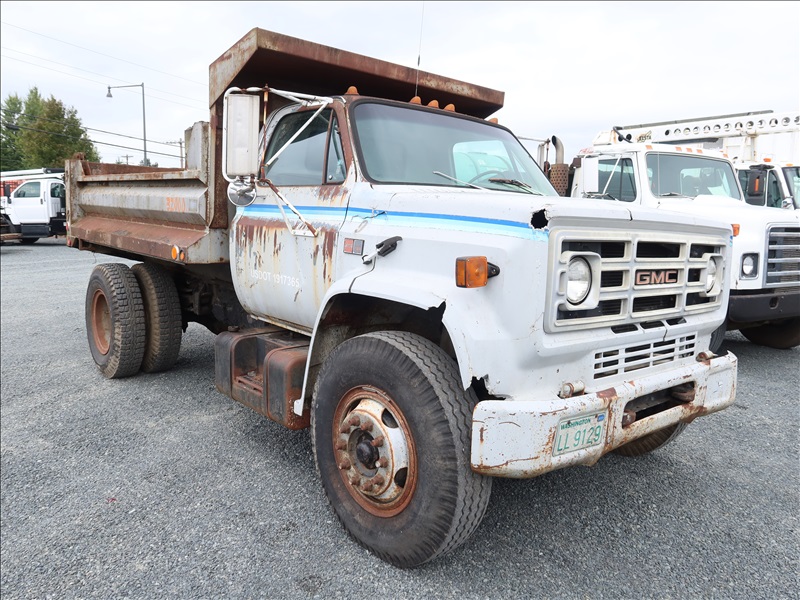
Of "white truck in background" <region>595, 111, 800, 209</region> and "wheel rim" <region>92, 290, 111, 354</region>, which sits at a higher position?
"white truck in background" <region>595, 111, 800, 209</region>

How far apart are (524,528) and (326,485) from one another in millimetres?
1031

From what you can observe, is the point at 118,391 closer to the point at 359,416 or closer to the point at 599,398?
the point at 359,416

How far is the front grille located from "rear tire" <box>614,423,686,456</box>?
2.27 feet

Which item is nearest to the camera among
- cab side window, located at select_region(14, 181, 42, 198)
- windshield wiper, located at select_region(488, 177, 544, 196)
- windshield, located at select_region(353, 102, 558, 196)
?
windshield, located at select_region(353, 102, 558, 196)

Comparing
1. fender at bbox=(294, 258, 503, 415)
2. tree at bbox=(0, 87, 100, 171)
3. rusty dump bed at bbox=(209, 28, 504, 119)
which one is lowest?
fender at bbox=(294, 258, 503, 415)

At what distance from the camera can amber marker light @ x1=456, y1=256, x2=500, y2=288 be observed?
93.2 inches

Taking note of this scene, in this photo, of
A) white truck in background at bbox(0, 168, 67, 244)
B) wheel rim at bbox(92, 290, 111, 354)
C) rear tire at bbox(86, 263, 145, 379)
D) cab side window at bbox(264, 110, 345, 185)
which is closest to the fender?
cab side window at bbox(264, 110, 345, 185)

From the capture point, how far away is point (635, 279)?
2693mm

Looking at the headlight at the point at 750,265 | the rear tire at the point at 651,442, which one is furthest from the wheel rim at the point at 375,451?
the headlight at the point at 750,265

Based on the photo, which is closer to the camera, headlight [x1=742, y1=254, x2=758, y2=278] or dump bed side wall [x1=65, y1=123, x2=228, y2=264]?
dump bed side wall [x1=65, y1=123, x2=228, y2=264]

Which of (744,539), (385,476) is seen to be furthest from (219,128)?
(744,539)

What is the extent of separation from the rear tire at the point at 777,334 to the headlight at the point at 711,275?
4.72 meters

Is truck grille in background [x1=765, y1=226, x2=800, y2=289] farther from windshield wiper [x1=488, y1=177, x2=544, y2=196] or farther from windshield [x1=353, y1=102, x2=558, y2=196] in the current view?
windshield wiper [x1=488, y1=177, x2=544, y2=196]

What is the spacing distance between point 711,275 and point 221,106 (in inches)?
131
